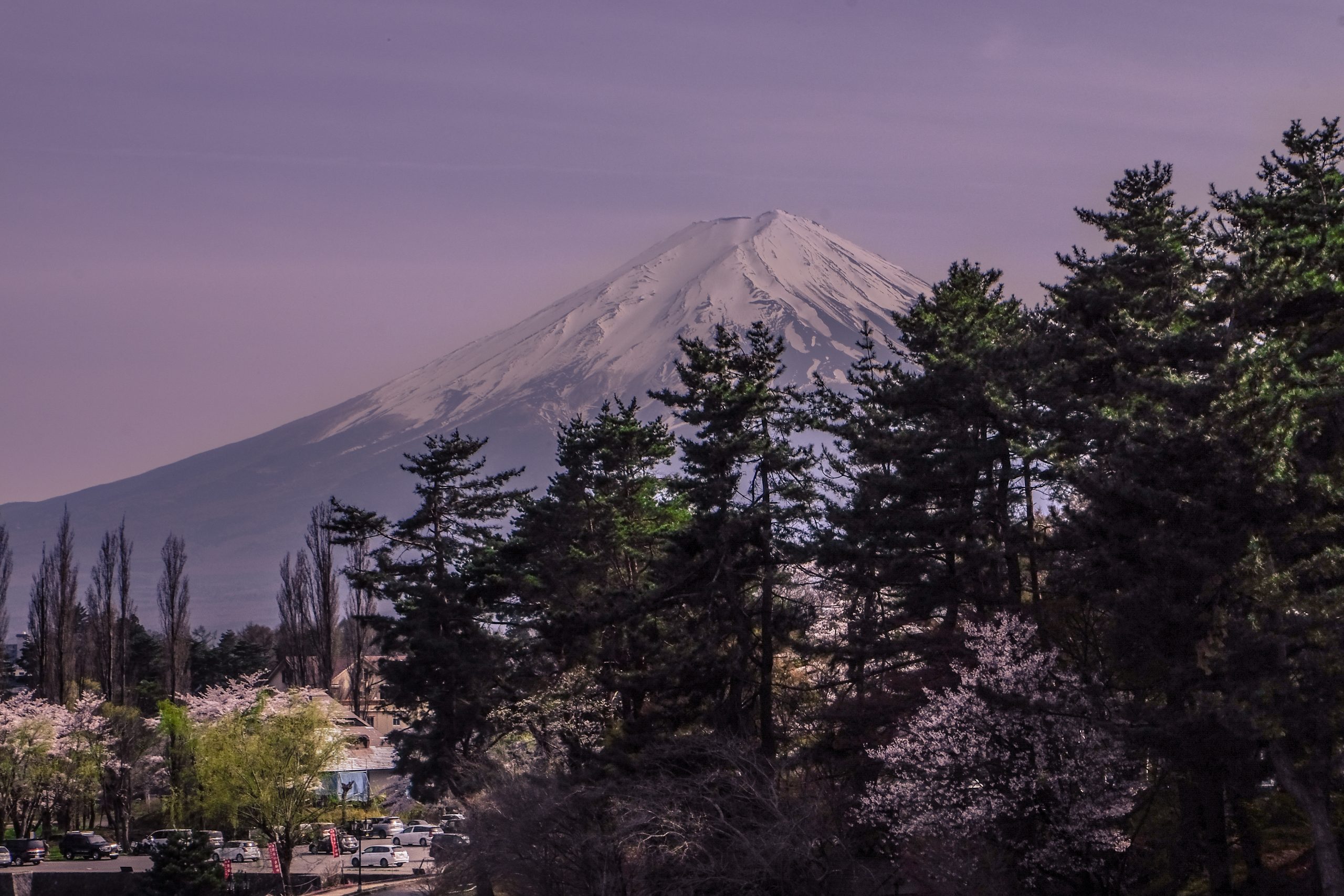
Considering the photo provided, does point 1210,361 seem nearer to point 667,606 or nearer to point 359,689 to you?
point 667,606

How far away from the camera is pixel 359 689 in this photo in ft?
268

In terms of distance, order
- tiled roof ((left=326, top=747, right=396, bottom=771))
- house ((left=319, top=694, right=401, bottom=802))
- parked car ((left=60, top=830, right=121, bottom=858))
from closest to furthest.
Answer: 1. house ((left=319, top=694, right=401, bottom=802))
2. parked car ((left=60, top=830, right=121, bottom=858))
3. tiled roof ((left=326, top=747, right=396, bottom=771))

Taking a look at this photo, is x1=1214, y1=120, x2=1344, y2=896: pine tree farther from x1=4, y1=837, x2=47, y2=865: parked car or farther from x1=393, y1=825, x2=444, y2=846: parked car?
x1=4, y1=837, x2=47, y2=865: parked car

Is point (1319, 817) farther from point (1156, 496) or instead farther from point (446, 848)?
point (446, 848)

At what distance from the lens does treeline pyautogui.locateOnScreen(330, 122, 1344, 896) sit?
1964 cm

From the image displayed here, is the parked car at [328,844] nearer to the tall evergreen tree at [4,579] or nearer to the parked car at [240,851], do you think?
the parked car at [240,851]

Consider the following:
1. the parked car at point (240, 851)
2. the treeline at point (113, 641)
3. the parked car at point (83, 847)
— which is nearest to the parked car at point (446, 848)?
the parked car at point (240, 851)

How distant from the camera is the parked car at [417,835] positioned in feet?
177

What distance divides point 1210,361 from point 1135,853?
10.8 metres

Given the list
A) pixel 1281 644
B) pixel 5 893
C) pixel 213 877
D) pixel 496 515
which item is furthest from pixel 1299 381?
pixel 5 893

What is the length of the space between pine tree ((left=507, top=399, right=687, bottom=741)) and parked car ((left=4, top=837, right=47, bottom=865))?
2509cm

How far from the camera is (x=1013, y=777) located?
2391 centimetres

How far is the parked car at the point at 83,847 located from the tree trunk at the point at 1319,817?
4742cm

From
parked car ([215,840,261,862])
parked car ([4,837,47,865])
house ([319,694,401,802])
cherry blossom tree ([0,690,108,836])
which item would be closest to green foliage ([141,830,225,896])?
parked car ([215,840,261,862])
